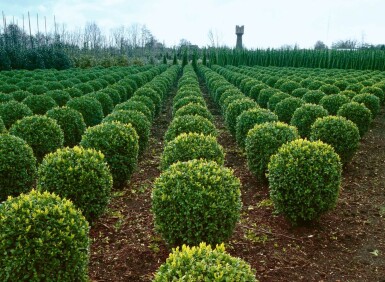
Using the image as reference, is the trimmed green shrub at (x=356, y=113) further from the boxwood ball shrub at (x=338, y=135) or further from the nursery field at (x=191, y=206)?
the boxwood ball shrub at (x=338, y=135)

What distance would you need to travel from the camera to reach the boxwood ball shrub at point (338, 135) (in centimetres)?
1170

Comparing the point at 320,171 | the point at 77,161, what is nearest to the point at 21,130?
the point at 77,161

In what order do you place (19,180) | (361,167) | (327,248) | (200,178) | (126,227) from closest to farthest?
(200,178), (327,248), (126,227), (19,180), (361,167)

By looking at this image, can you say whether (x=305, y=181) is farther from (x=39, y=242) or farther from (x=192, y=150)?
(x=39, y=242)

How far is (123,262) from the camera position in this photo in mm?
7211

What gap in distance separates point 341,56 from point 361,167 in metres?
59.7

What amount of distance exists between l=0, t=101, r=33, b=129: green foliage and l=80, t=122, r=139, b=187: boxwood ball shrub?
5507mm

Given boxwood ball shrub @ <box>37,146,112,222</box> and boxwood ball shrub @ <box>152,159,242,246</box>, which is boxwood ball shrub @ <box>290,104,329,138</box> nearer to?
boxwood ball shrub @ <box>152,159,242,246</box>

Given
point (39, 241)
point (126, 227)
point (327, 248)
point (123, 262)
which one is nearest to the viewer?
point (39, 241)

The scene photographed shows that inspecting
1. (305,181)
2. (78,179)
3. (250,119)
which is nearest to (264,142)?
(305,181)

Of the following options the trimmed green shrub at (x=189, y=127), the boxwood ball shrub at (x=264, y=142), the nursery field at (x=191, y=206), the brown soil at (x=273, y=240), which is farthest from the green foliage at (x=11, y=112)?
the boxwood ball shrub at (x=264, y=142)

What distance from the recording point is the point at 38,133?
11438mm

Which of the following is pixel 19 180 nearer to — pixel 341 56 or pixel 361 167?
pixel 361 167

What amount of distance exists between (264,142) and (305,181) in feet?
8.54
